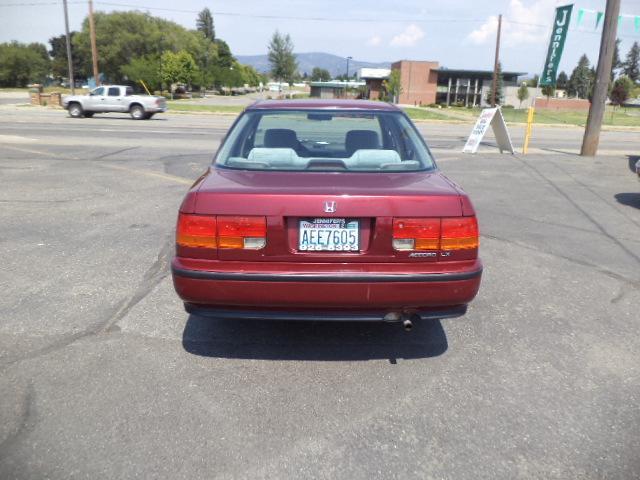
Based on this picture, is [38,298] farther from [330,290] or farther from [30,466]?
[330,290]

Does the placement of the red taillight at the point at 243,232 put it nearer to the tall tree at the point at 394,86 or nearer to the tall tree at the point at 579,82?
the tall tree at the point at 394,86

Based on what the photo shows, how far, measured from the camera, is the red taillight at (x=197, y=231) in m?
2.97

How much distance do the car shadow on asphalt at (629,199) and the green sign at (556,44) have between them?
6.47 meters

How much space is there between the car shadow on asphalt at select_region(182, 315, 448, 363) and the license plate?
864 millimetres

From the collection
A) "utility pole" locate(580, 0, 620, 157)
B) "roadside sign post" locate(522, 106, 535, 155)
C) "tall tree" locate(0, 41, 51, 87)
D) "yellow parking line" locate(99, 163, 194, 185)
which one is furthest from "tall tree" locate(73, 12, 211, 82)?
"utility pole" locate(580, 0, 620, 157)

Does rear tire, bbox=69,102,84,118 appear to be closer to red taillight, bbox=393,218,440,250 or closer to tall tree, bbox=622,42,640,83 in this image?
red taillight, bbox=393,218,440,250

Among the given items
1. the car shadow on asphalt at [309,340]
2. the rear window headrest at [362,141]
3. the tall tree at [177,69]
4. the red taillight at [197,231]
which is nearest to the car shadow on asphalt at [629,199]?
the rear window headrest at [362,141]

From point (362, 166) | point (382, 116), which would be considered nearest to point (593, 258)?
point (382, 116)

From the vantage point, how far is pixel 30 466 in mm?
2406

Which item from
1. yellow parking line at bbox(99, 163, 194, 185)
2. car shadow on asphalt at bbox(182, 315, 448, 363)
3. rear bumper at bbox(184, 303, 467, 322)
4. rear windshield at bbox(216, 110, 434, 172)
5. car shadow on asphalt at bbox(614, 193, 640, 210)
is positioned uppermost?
rear windshield at bbox(216, 110, 434, 172)

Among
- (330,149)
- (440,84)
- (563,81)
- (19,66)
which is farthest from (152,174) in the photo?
(563,81)

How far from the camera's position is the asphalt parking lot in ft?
8.26

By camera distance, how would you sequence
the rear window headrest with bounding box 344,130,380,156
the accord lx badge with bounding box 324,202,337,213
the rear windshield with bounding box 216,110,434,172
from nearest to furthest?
the accord lx badge with bounding box 324,202,337,213 < the rear windshield with bounding box 216,110,434,172 < the rear window headrest with bounding box 344,130,380,156

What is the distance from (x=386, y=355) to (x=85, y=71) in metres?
88.0
